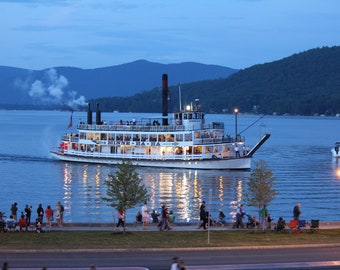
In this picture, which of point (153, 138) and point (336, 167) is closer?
point (153, 138)

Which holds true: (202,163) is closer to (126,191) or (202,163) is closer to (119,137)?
(119,137)

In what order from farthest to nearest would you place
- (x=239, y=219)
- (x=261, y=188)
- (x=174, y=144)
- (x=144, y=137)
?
(x=144, y=137) → (x=174, y=144) → (x=261, y=188) → (x=239, y=219)

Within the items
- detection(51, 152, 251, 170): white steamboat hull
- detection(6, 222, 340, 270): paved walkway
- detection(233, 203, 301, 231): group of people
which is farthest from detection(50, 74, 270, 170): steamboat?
detection(233, 203, 301, 231): group of people

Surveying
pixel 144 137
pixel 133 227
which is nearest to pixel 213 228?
pixel 133 227

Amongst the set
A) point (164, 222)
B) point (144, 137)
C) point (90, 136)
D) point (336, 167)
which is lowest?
point (164, 222)

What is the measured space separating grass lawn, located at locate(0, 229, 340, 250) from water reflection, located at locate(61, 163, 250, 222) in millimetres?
13724

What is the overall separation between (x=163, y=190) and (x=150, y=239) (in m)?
33.2

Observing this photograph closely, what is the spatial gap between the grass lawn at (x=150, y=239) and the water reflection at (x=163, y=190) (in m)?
13.7

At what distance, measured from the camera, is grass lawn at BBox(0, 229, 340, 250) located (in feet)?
88.4

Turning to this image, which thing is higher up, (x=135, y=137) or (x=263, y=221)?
(x=135, y=137)

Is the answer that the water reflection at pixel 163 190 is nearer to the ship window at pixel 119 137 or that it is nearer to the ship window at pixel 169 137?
the ship window at pixel 169 137

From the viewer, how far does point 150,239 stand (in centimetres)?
2859

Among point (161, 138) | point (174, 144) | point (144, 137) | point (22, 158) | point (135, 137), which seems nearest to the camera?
point (174, 144)

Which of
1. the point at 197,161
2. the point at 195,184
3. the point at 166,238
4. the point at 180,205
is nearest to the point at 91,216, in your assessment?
the point at 180,205
